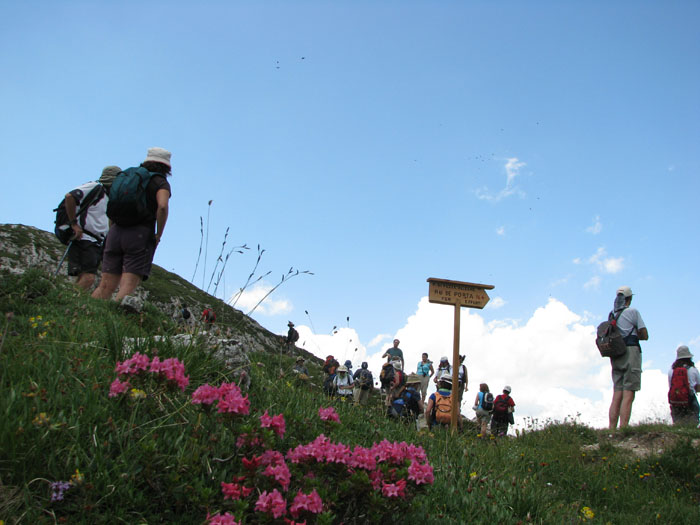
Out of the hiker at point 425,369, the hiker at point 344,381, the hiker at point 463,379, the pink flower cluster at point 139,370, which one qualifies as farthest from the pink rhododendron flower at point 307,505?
the hiker at point 425,369

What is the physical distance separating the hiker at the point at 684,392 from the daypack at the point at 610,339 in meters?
1.61

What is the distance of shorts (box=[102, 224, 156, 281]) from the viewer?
17.7ft

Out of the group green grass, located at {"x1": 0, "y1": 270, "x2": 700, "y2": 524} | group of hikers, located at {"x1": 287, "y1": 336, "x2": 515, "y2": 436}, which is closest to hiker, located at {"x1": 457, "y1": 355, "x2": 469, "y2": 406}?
group of hikers, located at {"x1": 287, "y1": 336, "x2": 515, "y2": 436}

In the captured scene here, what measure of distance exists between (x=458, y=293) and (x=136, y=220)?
5864 millimetres

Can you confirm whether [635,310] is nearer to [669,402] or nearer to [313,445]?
[669,402]

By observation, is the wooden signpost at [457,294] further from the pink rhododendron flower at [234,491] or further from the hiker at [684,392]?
the pink rhododendron flower at [234,491]

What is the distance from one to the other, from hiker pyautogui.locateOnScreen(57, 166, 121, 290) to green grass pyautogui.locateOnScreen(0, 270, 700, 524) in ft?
2.61

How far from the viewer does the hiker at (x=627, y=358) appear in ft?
25.7

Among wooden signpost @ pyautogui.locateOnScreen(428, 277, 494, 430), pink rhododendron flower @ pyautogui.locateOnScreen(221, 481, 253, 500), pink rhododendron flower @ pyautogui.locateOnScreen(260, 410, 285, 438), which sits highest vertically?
wooden signpost @ pyautogui.locateOnScreen(428, 277, 494, 430)

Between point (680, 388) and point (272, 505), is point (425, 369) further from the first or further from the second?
point (272, 505)

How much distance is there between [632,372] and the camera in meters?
7.83

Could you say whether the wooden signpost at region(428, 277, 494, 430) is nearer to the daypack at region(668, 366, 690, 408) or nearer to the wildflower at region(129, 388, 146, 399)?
the daypack at region(668, 366, 690, 408)

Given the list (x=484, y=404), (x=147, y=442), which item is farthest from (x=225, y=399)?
(x=484, y=404)

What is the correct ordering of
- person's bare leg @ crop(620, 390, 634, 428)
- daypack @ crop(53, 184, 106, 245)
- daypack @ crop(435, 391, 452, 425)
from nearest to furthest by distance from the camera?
daypack @ crop(53, 184, 106, 245) → person's bare leg @ crop(620, 390, 634, 428) → daypack @ crop(435, 391, 452, 425)
